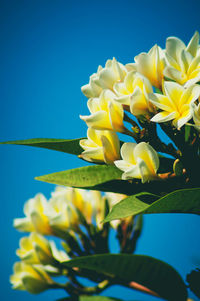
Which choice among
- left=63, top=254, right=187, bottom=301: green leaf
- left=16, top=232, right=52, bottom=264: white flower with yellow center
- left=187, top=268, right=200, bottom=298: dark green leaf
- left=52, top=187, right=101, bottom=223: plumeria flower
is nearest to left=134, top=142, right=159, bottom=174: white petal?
left=63, top=254, right=187, bottom=301: green leaf

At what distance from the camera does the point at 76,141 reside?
0.75m

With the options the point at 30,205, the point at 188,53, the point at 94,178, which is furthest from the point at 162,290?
the point at 30,205

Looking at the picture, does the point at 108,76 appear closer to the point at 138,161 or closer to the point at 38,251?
the point at 138,161

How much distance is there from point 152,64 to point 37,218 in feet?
2.79

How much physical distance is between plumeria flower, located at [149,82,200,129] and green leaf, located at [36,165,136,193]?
0.20m

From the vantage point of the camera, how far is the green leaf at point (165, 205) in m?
0.51

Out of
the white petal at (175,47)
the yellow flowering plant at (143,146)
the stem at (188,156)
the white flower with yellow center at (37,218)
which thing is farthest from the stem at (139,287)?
the white petal at (175,47)

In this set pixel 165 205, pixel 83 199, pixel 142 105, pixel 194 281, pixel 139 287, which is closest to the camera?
pixel 165 205

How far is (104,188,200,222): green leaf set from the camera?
51 centimetres

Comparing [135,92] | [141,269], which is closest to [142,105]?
[135,92]

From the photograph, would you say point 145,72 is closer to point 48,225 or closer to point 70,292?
point 48,225

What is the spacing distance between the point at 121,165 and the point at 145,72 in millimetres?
235

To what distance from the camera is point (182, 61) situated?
0.65 m

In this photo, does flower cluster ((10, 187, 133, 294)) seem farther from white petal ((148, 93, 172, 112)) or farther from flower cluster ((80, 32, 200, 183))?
white petal ((148, 93, 172, 112))
